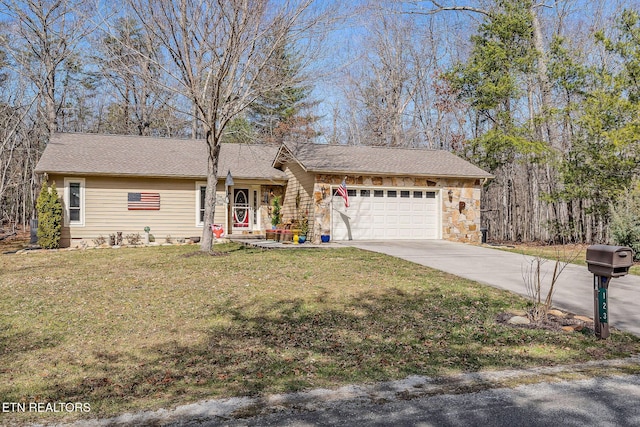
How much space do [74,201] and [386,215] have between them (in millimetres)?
10608

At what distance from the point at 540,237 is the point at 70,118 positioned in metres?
28.9

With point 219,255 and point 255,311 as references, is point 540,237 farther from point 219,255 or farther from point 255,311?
point 255,311

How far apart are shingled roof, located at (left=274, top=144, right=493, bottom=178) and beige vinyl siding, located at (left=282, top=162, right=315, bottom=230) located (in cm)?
50

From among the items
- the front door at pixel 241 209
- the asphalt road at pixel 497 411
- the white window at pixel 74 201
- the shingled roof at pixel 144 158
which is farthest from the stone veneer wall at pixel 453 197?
the asphalt road at pixel 497 411

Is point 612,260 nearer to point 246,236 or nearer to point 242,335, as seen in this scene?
point 242,335

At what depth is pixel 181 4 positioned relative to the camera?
35.3 feet

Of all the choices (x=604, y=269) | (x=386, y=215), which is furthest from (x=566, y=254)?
(x=604, y=269)

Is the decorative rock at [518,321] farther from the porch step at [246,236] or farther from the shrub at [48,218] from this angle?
the shrub at [48,218]

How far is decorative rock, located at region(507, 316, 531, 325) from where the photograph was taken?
6.02 meters


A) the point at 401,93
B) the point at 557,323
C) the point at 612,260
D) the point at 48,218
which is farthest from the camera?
the point at 401,93

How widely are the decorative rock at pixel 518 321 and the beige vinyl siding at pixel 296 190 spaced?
10.2 m

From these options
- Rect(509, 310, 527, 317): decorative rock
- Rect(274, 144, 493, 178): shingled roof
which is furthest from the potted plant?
Rect(509, 310, 527, 317): decorative rock

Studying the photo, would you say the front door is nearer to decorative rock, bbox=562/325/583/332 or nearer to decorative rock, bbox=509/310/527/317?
decorative rock, bbox=509/310/527/317

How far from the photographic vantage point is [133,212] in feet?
54.9
